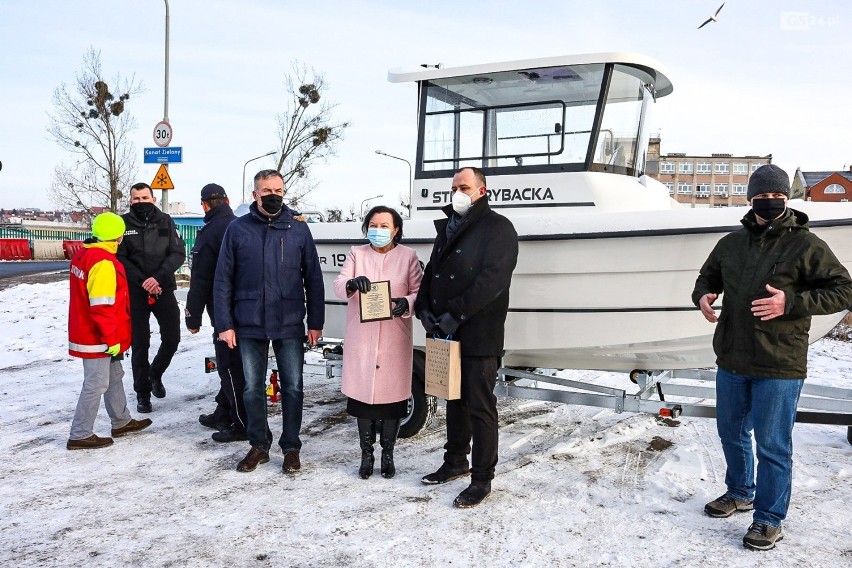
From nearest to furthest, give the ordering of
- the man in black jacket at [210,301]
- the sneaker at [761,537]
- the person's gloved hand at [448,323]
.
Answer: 1. the sneaker at [761,537]
2. the person's gloved hand at [448,323]
3. the man in black jacket at [210,301]

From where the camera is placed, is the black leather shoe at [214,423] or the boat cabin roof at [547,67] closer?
the boat cabin roof at [547,67]

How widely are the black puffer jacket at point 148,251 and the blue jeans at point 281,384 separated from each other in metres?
1.58

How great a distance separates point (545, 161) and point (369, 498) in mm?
2367

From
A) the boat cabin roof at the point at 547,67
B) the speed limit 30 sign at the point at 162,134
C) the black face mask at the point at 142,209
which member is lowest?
the black face mask at the point at 142,209

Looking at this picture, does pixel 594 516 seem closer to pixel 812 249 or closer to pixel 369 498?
pixel 369 498

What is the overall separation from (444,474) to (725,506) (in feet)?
4.55

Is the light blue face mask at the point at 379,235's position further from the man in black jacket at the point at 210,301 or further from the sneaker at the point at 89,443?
the sneaker at the point at 89,443

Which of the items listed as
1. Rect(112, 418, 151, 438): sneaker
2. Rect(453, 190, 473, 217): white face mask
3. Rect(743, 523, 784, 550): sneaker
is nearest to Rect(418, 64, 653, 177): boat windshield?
Rect(453, 190, 473, 217): white face mask

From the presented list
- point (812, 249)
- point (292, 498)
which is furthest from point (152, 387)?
point (812, 249)

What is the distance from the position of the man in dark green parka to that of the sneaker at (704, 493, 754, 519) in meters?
0.26

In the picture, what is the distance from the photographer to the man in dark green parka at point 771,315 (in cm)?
277

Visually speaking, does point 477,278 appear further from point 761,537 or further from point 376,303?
point 761,537

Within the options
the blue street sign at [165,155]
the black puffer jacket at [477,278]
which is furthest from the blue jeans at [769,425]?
the blue street sign at [165,155]

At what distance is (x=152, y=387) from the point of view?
216 inches
